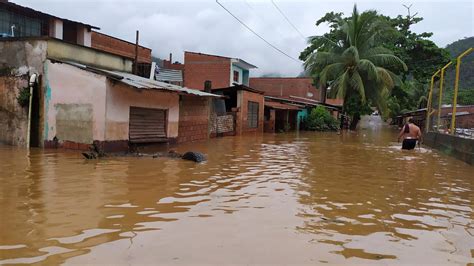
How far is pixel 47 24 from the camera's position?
1997 centimetres

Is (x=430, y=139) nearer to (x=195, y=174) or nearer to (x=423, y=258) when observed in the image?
(x=195, y=174)

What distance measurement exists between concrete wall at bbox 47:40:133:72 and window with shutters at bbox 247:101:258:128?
10488 millimetres

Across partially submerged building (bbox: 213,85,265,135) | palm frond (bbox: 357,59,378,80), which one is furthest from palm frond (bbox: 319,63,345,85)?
partially submerged building (bbox: 213,85,265,135)

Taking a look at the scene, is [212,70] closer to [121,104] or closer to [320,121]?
[320,121]

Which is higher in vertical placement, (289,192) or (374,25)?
(374,25)

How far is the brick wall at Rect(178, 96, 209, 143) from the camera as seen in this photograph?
1722cm

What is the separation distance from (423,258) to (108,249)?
3.04 meters

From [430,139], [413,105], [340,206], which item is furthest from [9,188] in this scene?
[413,105]

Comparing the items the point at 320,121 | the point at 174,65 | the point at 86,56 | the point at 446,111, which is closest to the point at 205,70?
the point at 174,65

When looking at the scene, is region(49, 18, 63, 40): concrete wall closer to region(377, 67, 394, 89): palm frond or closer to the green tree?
region(377, 67, 394, 89): palm frond

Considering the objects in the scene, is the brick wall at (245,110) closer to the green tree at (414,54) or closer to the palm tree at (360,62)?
the palm tree at (360,62)

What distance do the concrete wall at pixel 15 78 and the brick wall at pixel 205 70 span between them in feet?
71.7

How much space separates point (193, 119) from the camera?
18359 millimetres

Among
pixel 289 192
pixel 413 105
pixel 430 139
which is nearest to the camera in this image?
pixel 289 192
